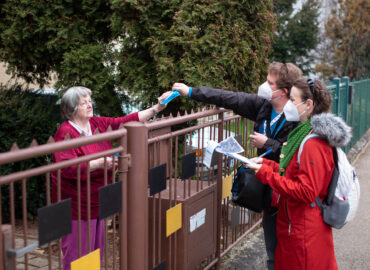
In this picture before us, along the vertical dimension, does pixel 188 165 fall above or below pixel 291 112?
below

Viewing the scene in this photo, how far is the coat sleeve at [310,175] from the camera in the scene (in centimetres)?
267

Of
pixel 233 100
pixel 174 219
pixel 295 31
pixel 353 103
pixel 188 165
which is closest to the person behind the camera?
pixel 174 219

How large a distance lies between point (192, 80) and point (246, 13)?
3.90ft

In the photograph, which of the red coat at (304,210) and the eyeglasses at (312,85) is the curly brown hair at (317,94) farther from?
the red coat at (304,210)

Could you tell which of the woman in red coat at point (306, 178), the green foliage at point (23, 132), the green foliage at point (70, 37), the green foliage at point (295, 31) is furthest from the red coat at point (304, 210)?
the green foliage at point (295, 31)

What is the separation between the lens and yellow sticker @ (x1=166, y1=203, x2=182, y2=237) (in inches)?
125

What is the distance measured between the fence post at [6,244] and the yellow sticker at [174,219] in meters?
1.37

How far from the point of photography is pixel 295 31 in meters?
26.9

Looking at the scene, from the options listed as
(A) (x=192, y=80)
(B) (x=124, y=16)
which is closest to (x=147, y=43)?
(B) (x=124, y=16)

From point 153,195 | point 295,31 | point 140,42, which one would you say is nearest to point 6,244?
point 153,195

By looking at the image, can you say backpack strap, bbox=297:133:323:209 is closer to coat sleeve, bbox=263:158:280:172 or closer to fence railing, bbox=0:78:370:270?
coat sleeve, bbox=263:158:280:172

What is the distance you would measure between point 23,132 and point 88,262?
12.6 ft

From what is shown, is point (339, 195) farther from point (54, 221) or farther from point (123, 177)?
point (54, 221)

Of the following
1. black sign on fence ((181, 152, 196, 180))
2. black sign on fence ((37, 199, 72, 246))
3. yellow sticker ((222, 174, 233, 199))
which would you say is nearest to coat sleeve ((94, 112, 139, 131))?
black sign on fence ((181, 152, 196, 180))
